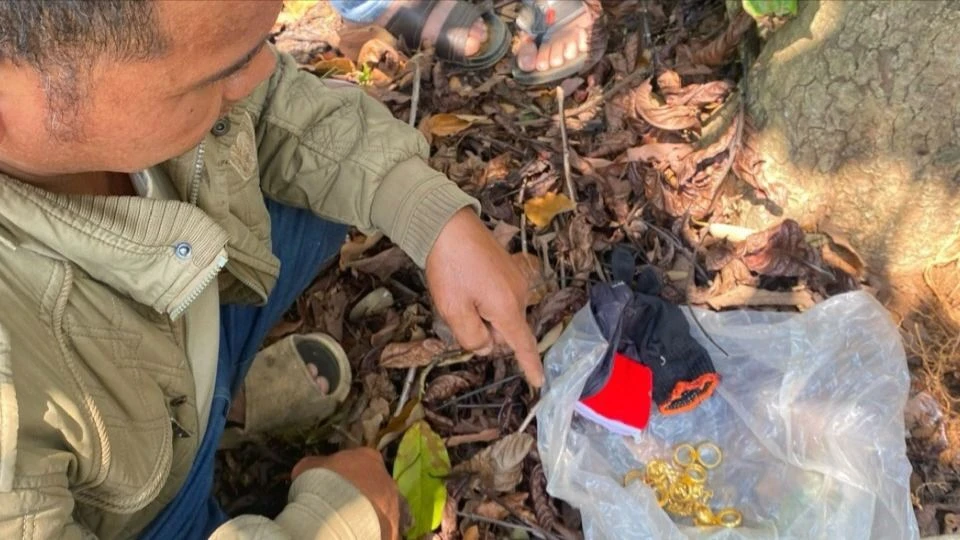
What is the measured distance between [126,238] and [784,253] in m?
1.94

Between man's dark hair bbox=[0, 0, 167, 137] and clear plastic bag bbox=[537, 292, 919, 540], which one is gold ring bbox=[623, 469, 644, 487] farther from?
man's dark hair bbox=[0, 0, 167, 137]

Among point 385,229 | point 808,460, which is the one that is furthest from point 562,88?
point 808,460

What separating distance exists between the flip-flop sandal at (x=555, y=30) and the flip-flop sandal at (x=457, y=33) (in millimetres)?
109

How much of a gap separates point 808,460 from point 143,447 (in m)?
1.69

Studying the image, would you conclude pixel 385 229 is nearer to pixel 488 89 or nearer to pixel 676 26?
pixel 488 89

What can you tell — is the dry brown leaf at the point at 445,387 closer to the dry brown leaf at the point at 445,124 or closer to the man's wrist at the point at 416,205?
the man's wrist at the point at 416,205

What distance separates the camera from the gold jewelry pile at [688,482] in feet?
7.64

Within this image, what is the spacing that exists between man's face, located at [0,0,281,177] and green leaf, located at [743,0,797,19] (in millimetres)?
1847

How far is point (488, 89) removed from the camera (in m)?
3.38

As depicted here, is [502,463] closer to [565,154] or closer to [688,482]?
[688,482]

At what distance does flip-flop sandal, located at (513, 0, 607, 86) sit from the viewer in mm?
3369

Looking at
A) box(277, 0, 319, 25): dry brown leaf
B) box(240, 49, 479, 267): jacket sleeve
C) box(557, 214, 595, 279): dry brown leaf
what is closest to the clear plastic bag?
box(557, 214, 595, 279): dry brown leaf

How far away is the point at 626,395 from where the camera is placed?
2439 millimetres

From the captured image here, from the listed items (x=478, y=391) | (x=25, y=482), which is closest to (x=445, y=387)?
(x=478, y=391)
